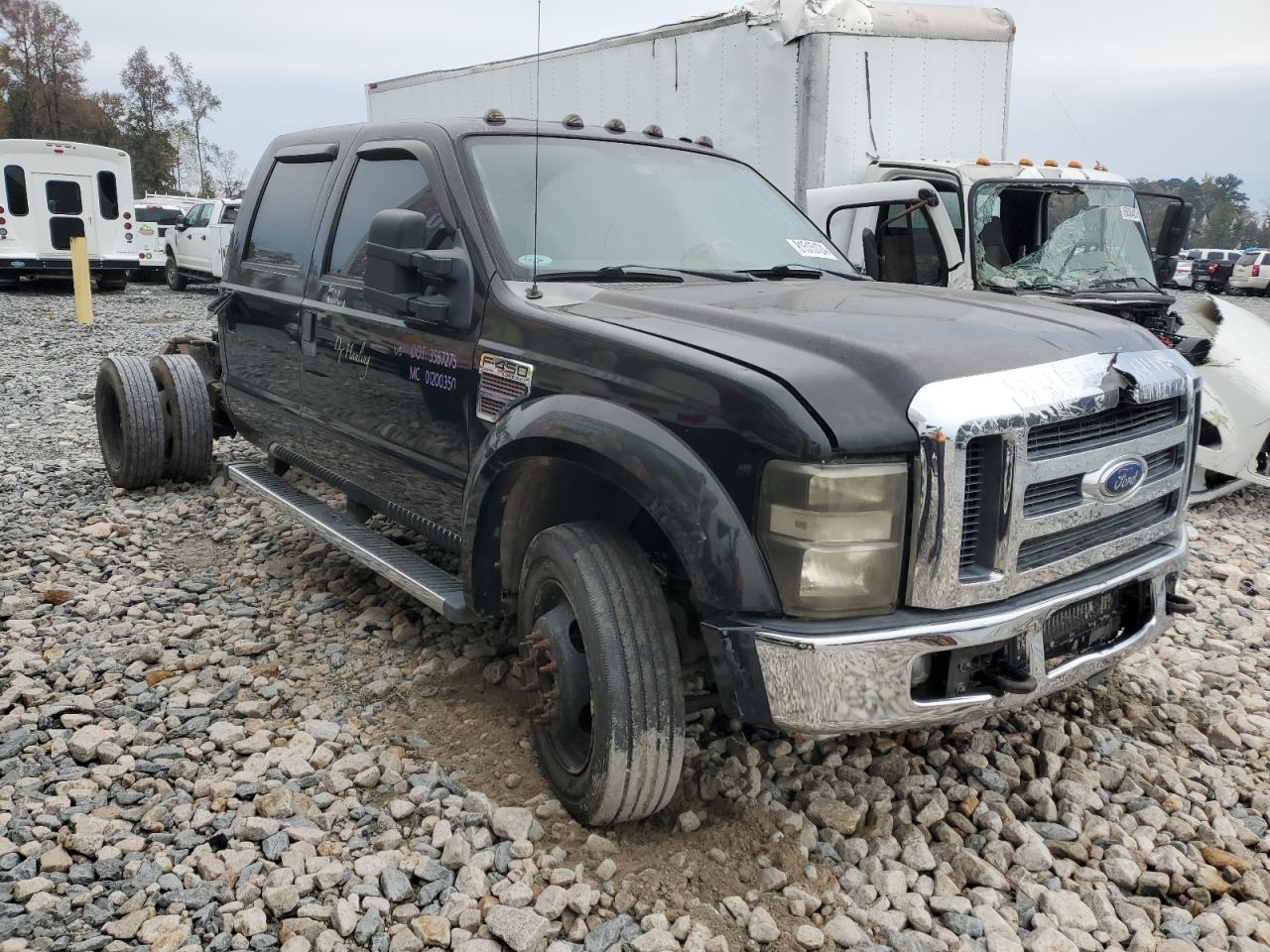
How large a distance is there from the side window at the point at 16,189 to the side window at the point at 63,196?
352 mm

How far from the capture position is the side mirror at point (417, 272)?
10.2 ft

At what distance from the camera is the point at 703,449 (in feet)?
8.03

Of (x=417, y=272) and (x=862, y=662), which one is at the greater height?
(x=417, y=272)

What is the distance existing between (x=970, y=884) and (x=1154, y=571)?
0.97 metres

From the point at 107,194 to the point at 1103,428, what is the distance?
2064 cm

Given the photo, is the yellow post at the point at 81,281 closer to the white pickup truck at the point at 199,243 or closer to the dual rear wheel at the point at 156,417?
the white pickup truck at the point at 199,243

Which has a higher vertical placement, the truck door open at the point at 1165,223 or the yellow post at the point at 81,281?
the truck door open at the point at 1165,223

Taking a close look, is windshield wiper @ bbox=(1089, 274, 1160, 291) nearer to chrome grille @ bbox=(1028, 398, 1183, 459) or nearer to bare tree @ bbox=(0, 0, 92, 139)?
chrome grille @ bbox=(1028, 398, 1183, 459)

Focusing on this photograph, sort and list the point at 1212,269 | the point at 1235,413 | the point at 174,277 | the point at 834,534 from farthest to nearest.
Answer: the point at 1212,269
the point at 174,277
the point at 1235,413
the point at 834,534

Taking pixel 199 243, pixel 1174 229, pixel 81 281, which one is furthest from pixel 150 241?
pixel 1174 229

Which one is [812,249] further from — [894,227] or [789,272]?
[894,227]

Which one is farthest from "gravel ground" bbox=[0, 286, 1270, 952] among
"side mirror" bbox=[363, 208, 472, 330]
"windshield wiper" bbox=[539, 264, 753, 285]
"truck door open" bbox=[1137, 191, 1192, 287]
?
"truck door open" bbox=[1137, 191, 1192, 287]

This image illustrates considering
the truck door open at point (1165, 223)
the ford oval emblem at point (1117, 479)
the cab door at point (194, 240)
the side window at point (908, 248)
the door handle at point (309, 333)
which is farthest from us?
the cab door at point (194, 240)

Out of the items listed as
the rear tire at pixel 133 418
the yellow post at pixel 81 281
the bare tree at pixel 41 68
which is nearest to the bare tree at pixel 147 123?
the bare tree at pixel 41 68
